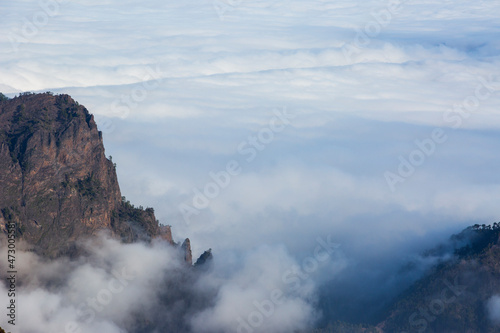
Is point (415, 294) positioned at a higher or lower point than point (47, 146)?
lower

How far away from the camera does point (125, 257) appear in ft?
541

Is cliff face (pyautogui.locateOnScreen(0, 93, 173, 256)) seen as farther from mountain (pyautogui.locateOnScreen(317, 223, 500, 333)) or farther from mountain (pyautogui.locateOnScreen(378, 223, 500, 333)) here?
mountain (pyautogui.locateOnScreen(378, 223, 500, 333))

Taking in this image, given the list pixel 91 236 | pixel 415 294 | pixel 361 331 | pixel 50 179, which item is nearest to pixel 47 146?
pixel 50 179

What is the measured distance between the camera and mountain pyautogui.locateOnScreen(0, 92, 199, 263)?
494 feet

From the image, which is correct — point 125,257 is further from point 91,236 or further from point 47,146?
point 47,146

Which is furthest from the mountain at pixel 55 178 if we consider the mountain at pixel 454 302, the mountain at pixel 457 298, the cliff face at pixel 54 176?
the mountain at pixel 457 298

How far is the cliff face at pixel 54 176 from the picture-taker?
15075cm

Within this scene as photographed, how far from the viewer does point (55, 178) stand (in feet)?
509

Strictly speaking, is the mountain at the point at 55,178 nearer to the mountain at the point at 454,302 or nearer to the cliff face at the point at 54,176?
the cliff face at the point at 54,176

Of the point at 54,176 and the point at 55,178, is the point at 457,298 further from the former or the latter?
the point at 54,176

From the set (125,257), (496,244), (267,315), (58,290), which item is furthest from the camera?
(496,244)

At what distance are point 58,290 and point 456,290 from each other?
94.8 m

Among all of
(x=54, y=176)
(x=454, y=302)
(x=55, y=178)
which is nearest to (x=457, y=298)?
(x=454, y=302)

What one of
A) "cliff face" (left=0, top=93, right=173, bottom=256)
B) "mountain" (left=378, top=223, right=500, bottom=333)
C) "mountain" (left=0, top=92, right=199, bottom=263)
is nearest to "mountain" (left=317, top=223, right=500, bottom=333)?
"mountain" (left=378, top=223, right=500, bottom=333)
